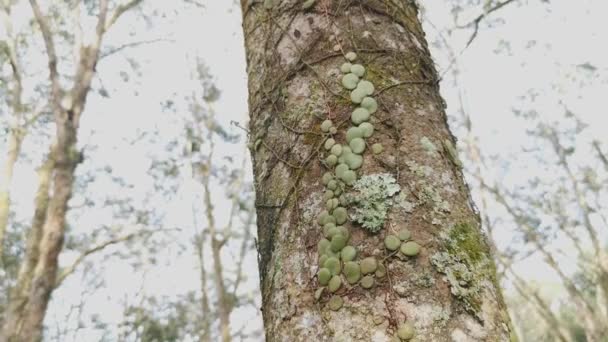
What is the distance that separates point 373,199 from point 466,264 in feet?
0.61

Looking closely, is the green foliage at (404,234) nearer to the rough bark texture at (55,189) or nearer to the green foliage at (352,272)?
the green foliage at (352,272)

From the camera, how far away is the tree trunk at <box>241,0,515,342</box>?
821 millimetres

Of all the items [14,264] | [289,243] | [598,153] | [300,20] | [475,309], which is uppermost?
[598,153]

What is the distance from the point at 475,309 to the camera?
82 centimetres

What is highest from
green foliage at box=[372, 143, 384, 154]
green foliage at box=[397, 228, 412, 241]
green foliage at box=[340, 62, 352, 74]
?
green foliage at box=[340, 62, 352, 74]

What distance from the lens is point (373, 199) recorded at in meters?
0.90

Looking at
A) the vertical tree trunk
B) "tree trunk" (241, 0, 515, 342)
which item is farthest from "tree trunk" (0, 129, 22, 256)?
"tree trunk" (241, 0, 515, 342)

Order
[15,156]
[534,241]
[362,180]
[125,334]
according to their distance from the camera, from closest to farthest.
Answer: [362,180] < [15,156] < [534,241] < [125,334]

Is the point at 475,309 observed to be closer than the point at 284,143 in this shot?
Yes

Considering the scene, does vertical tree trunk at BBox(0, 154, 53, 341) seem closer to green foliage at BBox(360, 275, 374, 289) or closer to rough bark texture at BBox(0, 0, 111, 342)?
rough bark texture at BBox(0, 0, 111, 342)

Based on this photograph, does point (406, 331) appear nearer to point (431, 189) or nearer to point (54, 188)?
point (431, 189)

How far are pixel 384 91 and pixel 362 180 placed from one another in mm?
209

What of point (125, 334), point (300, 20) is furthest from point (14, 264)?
point (300, 20)

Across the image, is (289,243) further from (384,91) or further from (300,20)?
(300,20)
